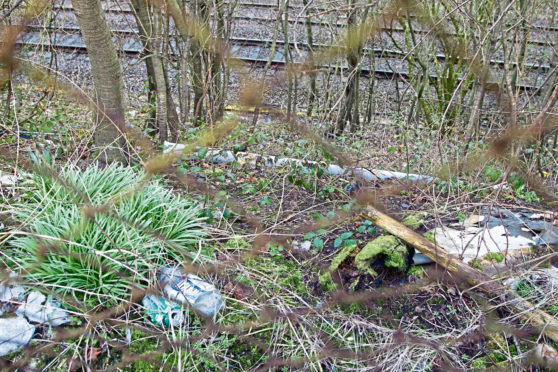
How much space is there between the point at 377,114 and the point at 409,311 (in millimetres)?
4329

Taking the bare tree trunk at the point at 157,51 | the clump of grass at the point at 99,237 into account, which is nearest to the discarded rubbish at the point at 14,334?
the clump of grass at the point at 99,237

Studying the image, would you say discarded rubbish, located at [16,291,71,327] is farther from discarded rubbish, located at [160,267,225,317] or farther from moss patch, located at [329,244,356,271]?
moss patch, located at [329,244,356,271]

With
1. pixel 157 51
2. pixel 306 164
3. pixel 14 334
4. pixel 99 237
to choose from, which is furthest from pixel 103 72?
pixel 14 334

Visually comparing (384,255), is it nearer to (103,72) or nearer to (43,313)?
(43,313)

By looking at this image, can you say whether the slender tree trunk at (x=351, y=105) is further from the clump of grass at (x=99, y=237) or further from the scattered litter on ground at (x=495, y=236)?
the clump of grass at (x=99, y=237)

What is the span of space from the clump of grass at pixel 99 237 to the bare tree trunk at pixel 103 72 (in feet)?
1.41

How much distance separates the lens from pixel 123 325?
2.41 metres

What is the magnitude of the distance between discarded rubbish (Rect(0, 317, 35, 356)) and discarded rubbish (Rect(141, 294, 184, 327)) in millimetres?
595

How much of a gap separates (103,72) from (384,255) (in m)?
2.46

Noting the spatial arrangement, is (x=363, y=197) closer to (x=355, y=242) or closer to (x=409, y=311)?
(x=355, y=242)

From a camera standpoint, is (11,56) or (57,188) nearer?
(11,56)

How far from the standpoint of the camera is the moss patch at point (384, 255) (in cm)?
281

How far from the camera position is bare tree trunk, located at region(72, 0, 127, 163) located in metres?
3.14

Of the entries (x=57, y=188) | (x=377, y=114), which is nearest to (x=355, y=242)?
(x=57, y=188)
